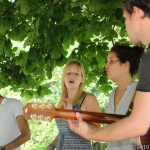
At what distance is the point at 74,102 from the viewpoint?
12.6 feet

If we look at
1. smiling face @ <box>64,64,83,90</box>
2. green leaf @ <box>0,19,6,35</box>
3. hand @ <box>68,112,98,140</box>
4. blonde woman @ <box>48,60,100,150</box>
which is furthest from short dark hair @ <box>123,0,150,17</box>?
green leaf @ <box>0,19,6,35</box>

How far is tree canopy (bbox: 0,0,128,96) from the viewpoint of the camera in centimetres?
464

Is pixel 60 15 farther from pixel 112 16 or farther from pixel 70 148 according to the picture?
pixel 70 148

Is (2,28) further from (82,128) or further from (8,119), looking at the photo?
(82,128)

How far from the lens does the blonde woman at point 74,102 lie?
3771 millimetres

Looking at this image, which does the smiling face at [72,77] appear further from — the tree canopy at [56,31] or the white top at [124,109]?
the tree canopy at [56,31]

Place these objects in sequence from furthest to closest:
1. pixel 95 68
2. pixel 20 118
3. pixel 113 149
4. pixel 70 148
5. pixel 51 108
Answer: pixel 95 68 → pixel 20 118 → pixel 70 148 → pixel 113 149 → pixel 51 108

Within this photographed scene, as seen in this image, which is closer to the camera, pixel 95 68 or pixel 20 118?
pixel 20 118

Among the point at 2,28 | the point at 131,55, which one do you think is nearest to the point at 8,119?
the point at 2,28

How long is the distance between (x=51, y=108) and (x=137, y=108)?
0.48 m

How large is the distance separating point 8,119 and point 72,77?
0.64 m

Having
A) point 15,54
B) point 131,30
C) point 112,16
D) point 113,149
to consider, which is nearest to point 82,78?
point 113,149

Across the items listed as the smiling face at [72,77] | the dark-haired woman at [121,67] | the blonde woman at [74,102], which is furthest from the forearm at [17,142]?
the dark-haired woman at [121,67]

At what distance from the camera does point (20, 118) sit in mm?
4016
